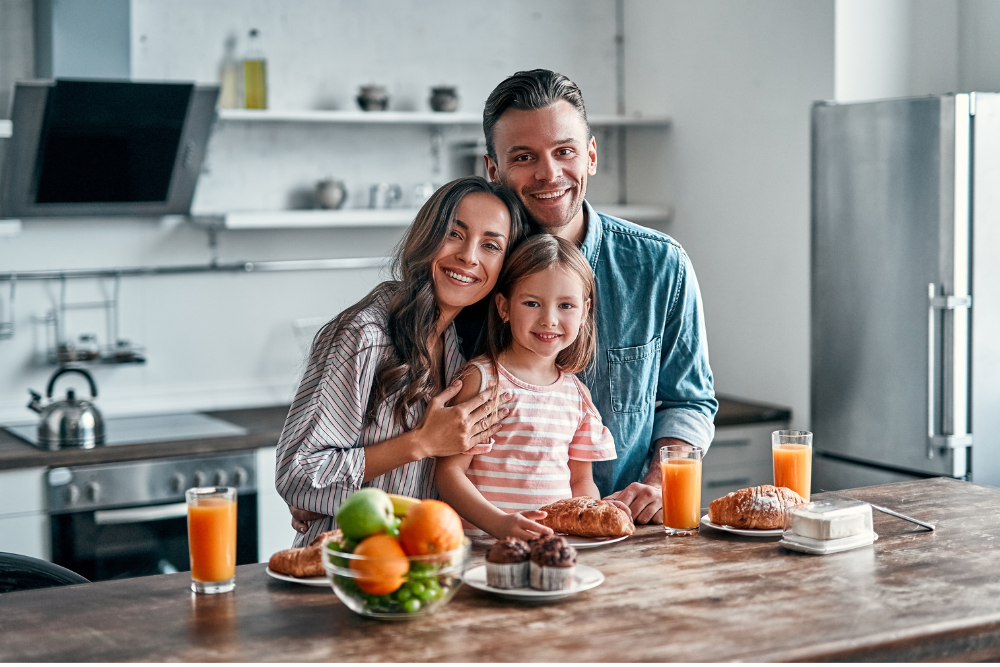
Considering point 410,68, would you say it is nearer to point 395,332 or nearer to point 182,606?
point 395,332

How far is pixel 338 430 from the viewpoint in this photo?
6.23ft

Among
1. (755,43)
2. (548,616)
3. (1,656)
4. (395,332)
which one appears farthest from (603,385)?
(755,43)

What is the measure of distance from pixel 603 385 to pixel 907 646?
3.36 ft

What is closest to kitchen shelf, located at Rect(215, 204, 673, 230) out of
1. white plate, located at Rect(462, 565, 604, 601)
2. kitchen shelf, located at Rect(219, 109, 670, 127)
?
kitchen shelf, located at Rect(219, 109, 670, 127)

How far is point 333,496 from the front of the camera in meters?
1.86

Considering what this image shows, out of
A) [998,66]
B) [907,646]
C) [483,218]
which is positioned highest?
[998,66]

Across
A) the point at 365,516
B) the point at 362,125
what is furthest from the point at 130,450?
the point at 365,516

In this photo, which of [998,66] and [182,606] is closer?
[182,606]

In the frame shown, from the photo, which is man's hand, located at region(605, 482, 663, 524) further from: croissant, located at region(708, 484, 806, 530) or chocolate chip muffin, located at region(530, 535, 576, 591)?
chocolate chip muffin, located at region(530, 535, 576, 591)

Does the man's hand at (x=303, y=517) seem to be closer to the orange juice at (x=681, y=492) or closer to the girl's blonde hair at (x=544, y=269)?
the girl's blonde hair at (x=544, y=269)

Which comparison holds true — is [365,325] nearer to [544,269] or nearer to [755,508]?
[544,269]

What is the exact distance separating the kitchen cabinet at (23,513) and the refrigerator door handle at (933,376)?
272 centimetres

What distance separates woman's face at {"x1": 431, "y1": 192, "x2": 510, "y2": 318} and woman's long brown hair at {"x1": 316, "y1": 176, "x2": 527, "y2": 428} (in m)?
0.01

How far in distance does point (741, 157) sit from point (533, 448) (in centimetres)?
251
